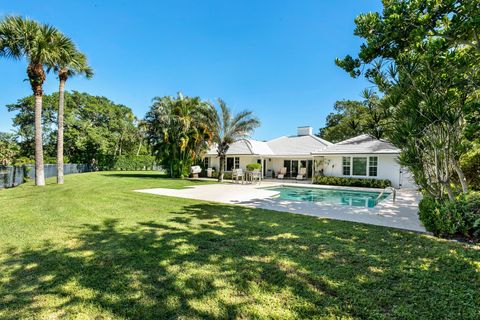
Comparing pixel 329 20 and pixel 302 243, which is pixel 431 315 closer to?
pixel 302 243

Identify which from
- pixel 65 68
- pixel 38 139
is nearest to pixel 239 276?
pixel 38 139

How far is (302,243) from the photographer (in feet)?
17.4

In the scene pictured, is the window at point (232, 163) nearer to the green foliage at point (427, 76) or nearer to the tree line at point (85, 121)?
the tree line at point (85, 121)

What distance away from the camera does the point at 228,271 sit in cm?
390

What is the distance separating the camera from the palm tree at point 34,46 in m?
13.4

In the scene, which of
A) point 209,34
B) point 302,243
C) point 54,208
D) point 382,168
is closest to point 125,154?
point 209,34

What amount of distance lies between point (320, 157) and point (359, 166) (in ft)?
12.3

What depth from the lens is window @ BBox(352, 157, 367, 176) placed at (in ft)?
66.8

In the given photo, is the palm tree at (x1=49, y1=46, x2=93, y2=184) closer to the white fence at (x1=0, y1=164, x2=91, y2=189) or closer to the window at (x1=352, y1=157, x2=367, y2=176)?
the white fence at (x1=0, y1=164, x2=91, y2=189)

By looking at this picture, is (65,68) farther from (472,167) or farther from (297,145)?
(472,167)

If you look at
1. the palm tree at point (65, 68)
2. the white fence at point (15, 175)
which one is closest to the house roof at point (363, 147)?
the palm tree at point (65, 68)

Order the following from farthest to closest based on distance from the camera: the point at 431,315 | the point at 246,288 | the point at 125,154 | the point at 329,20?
the point at 125,154, the point at 329,20, the point at 246,288, the point at 431,315

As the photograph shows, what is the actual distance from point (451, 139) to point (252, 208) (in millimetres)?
6579

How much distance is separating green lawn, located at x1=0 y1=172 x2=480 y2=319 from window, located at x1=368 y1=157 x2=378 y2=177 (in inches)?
608
